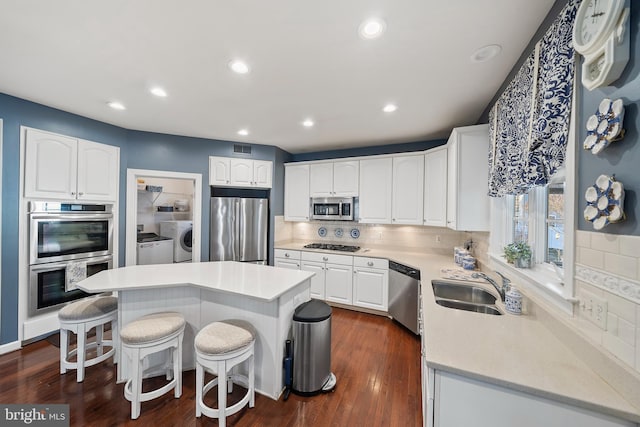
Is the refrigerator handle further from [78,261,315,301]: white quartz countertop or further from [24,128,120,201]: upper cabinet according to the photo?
[24,128,120,201]: upper cabinet

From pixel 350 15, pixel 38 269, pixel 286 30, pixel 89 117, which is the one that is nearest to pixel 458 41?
pixel 350 15

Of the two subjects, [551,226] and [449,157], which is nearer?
[551,226]

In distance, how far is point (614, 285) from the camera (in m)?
0.86

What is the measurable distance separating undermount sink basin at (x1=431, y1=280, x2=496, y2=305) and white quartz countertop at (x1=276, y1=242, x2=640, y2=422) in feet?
1.77

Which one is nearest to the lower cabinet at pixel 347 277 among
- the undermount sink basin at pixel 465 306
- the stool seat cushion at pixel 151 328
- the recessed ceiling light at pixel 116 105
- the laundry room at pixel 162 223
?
the undermount sink basin at pixel 465 306

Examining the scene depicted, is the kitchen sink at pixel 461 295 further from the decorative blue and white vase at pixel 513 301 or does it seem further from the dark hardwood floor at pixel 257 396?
the dark hardwood floor at pixel 257 396

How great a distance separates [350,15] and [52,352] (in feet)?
13.0

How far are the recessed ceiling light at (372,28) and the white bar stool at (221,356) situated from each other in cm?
212

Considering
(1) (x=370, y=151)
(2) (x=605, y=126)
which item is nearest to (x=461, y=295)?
(2) (x=605, y=126)

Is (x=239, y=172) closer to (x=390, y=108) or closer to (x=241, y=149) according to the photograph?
(x=241, y=149)

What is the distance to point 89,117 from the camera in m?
2.90

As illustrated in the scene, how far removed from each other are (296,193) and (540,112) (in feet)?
11.2

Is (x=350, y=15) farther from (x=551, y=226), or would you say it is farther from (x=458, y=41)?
(x=551, y=226)

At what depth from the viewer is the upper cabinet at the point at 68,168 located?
249cm
